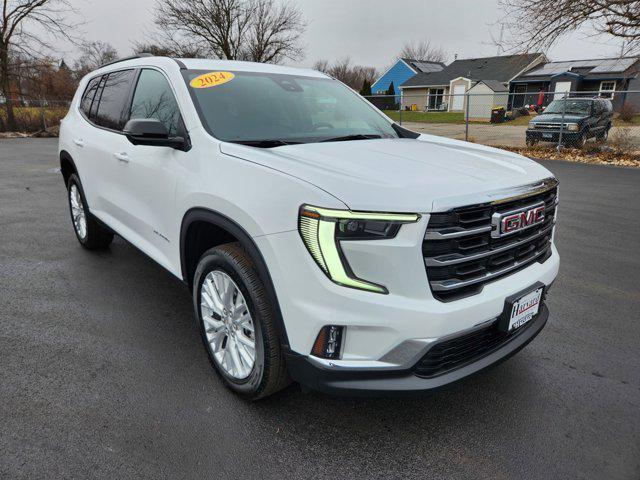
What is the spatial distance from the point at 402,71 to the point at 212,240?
57518 millimetres

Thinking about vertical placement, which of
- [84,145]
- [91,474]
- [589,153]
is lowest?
[589,153]

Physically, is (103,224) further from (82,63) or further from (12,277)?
(82,63)

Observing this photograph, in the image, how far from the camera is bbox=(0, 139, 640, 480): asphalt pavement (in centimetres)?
218

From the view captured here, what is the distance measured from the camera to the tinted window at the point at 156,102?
3031 millimetres

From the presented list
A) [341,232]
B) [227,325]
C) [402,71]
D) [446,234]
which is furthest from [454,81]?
[341,232]

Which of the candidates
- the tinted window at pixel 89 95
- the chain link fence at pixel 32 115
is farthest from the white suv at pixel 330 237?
the chain link fence at pixel 32 115

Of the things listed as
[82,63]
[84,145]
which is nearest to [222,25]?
[82,63]

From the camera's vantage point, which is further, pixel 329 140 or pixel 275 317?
pixel 329 140

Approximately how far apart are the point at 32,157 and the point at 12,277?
1152cm

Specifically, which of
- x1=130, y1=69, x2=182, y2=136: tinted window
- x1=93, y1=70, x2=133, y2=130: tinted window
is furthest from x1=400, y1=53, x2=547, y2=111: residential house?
x1=130, y1=69, x2=182, y2=136: tinted window

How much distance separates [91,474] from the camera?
2.10 m

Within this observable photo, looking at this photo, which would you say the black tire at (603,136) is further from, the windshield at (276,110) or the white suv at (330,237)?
the white suv at (330,237)

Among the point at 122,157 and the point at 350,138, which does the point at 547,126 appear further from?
the point at 122,157

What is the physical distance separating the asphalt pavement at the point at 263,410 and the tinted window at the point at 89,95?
1.81 meters
